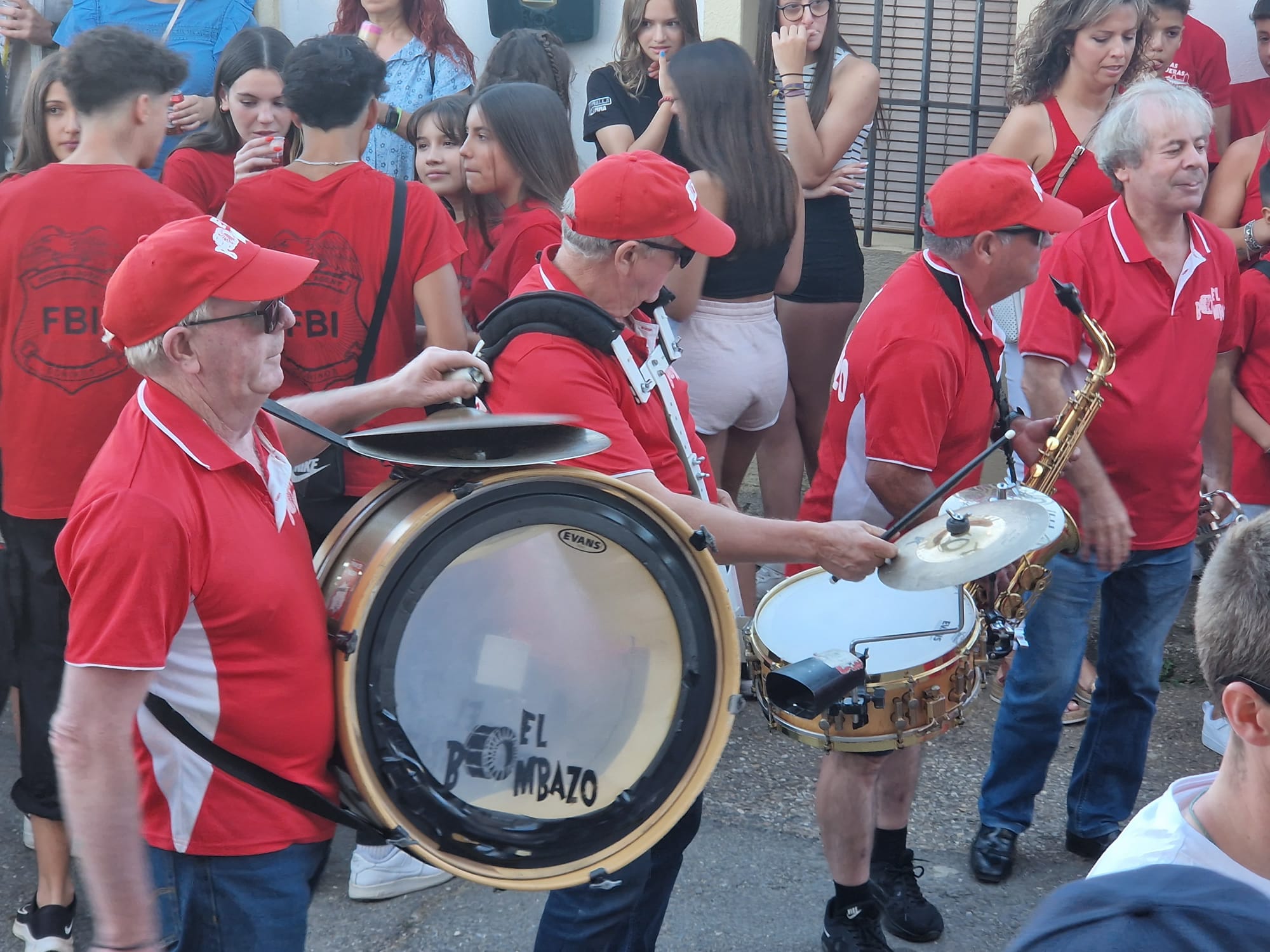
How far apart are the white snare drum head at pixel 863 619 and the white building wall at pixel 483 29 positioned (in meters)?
4.24

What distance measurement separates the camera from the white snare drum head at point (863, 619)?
2.79 metres

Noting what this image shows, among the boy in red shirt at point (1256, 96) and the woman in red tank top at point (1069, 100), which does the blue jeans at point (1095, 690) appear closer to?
the woman in red tank top at point (1069, 100)

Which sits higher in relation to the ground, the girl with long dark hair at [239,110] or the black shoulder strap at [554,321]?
the girl with long dark hair at [239,110]

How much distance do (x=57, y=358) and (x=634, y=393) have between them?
143 centimetres

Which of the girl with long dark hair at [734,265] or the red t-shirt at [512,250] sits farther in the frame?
the girl with long dark hair at [734,265]

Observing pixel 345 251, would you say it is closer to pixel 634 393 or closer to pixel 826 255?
pixel 634 393

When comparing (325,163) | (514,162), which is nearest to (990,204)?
(514,162)

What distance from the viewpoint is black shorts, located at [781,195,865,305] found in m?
5.19

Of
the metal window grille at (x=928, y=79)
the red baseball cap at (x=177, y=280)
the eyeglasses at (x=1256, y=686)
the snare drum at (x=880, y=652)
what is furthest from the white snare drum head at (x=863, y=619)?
the metal window grille at (x=928, y=79)

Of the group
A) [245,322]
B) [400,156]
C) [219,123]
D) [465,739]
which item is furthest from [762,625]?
[400,156]

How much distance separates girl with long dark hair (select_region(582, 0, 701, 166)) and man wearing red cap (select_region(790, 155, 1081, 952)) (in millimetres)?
2293

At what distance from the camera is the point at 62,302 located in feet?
10.1

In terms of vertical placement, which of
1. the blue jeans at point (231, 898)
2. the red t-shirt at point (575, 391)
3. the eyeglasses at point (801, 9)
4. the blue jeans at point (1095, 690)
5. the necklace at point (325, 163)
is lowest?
the blue jeans at point (1095, 690)

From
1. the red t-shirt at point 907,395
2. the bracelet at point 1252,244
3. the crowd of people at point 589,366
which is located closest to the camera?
the crowd of people at point 589,366
